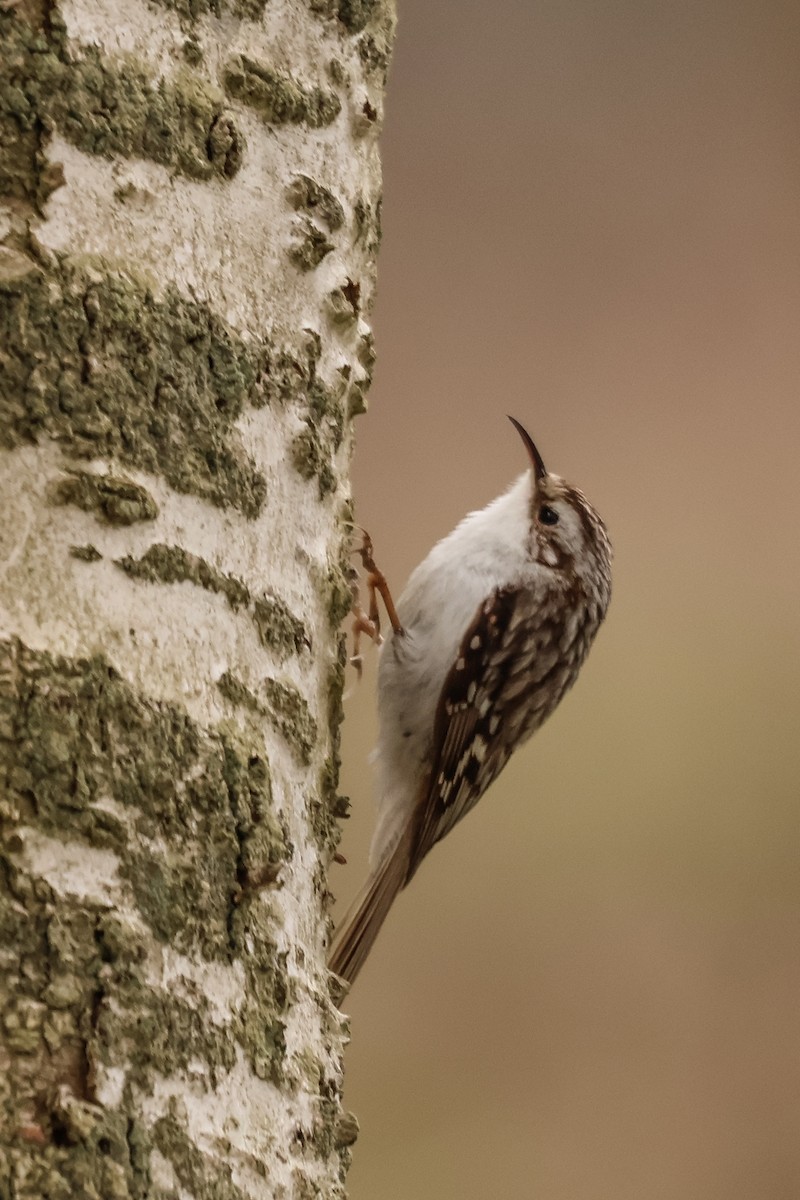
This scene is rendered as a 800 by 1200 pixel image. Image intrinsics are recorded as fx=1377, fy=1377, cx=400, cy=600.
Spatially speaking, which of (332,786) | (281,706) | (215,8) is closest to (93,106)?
(215,8)

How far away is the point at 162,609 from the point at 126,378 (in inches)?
5.7

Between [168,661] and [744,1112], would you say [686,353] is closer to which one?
[744,1112]

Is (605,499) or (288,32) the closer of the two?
(288,32)

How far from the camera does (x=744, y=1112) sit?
2656mm

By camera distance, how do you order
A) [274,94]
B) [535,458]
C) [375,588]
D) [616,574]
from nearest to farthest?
[274,94]
[375,588]
[535,458]
[616,574]

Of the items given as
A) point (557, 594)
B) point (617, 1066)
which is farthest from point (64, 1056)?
point (617, 1066)

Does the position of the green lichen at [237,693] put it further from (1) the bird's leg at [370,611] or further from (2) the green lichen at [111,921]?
(1) the bird's leg at [370,611]

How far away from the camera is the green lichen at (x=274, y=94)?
96cm

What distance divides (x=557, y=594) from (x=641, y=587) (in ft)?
3.42

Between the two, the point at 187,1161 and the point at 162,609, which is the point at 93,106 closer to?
the point at 162,609

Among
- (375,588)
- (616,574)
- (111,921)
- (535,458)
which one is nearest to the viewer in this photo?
(111,921)

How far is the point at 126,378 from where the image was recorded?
0.85 metres

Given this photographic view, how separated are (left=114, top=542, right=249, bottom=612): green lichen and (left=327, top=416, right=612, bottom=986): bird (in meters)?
0.72

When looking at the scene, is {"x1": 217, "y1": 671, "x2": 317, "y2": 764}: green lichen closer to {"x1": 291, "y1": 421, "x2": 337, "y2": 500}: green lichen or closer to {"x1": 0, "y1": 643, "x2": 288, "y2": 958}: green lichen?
{"x1": 0, "y1": 643, "x2": 288, "y2": 958}: green lichen
